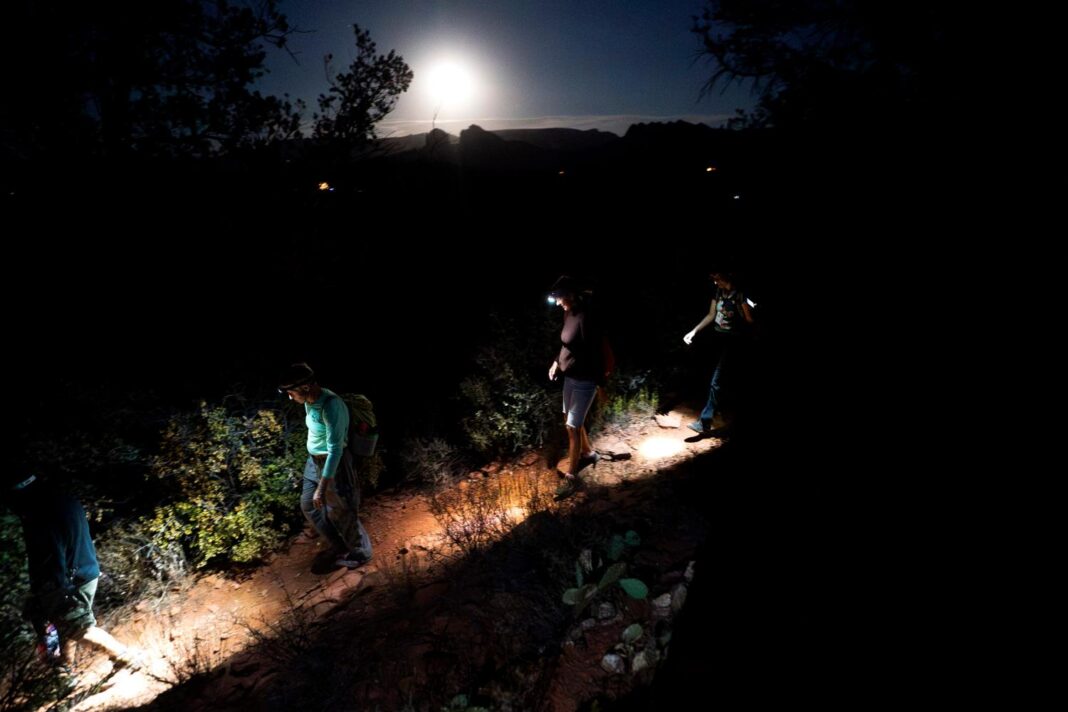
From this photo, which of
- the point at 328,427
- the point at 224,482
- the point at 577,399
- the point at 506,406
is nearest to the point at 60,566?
the point at 224,482

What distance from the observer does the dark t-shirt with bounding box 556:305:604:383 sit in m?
4.55

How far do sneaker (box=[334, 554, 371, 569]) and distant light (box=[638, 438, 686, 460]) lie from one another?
10.4ft

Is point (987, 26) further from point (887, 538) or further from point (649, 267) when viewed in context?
point (649, 267)

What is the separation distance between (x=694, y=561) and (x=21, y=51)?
7.91 m

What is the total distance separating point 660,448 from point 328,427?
373cm

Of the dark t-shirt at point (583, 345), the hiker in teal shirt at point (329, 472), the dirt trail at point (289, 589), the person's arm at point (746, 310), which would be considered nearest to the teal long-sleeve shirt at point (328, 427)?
the hiker in teal shirt at point (329, 472)

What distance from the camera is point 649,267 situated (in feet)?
63.5

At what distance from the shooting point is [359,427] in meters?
4.42

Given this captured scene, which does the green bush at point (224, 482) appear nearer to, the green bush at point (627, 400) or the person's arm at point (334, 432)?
the person's arm at point (334, 432)

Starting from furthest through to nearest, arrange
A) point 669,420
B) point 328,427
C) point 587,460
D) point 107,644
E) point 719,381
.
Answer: point 669,420 < point 719,381 < point 587,460 < point 328,427 < point 107,644

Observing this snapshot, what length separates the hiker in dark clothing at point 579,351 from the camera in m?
4.54

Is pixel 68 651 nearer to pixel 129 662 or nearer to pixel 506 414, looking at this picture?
pixel 129 662

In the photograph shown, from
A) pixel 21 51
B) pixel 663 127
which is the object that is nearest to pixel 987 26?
pixel 21 51

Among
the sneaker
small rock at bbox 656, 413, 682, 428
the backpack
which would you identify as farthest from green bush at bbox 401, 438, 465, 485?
small rock at bbox 656, 413, 682, 428
